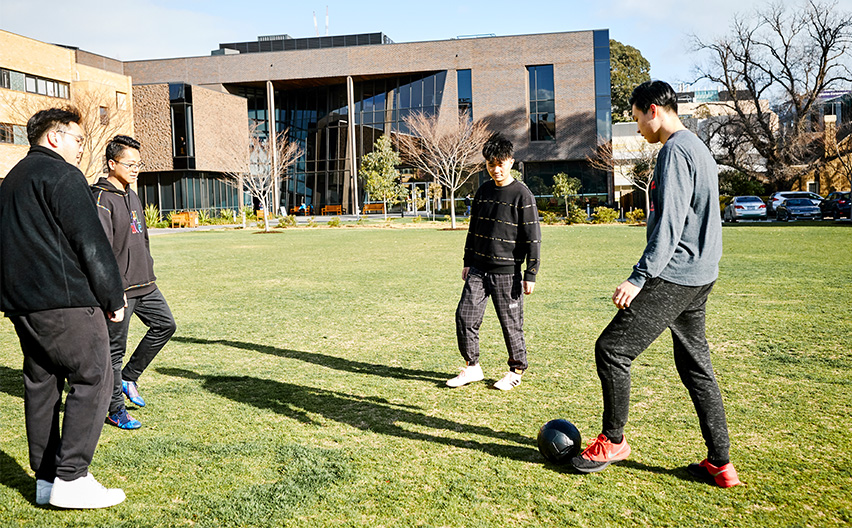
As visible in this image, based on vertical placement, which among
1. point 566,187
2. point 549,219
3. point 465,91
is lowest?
point 549,219

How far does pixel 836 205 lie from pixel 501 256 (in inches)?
1263

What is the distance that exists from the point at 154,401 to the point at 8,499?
1.77 meters

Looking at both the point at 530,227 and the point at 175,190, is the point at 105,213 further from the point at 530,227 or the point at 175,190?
the point at 175,190

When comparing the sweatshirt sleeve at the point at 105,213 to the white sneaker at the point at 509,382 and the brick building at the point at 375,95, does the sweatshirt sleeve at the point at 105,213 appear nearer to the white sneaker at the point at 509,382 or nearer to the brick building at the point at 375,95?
the white sneaker at the point at 509,382

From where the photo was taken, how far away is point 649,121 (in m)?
3.54

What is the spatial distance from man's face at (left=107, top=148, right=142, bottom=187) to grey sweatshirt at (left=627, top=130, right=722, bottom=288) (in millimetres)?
3435

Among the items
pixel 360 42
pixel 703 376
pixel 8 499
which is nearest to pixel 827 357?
pixel 703 376

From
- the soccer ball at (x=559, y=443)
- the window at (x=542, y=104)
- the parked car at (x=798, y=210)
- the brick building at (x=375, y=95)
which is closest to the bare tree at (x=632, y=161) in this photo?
the brick building at (x=375, y=95)

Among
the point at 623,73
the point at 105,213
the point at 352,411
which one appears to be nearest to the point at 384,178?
the point at 352,411

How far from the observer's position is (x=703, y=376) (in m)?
3.57

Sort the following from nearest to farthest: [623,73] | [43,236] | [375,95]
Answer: [43,236], [375,95], [623,73]

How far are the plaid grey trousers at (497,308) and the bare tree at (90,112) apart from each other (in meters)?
29.6

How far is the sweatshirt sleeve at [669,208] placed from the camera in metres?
3.33

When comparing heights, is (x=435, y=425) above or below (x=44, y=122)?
below
